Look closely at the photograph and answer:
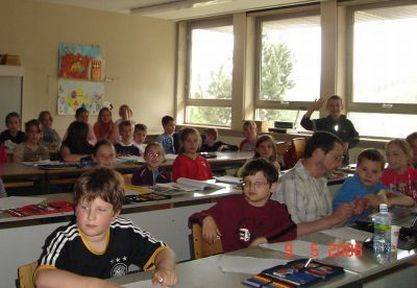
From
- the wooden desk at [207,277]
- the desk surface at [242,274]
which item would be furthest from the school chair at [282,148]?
the wooden desk at [207,277]

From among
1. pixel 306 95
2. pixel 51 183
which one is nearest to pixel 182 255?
pixel 51 183

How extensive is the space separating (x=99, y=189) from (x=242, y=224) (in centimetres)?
95

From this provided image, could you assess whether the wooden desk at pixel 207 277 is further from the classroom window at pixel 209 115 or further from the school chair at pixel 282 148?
the classroom window at pixel 209 115

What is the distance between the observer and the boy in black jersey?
70.2 inches

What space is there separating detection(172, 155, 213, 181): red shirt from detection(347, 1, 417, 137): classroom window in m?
3.64

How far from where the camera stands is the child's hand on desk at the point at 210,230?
8.00 ft

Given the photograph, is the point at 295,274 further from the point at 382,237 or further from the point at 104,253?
the point at 104,253

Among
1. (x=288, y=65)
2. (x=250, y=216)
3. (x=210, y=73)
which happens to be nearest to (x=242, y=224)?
(x=250, y=216)

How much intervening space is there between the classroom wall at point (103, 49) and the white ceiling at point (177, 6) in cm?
28

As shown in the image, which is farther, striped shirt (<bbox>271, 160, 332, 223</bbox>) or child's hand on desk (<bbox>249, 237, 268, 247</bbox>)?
striped shirt (<bbox>271, 160, 332, 223</bbox>)

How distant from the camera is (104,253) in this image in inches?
75.9

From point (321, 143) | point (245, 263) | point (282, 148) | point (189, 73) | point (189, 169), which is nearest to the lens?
point (245, 263)

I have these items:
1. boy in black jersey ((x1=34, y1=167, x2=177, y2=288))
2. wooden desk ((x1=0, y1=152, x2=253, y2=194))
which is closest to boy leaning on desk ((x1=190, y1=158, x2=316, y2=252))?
boy in black jersey ((x1=34, y1=167, x2=177, y2=288))

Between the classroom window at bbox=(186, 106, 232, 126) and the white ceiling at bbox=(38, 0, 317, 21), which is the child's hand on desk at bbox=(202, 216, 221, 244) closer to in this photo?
the white ceiling at bbox=(38, 0, 317, 21)
